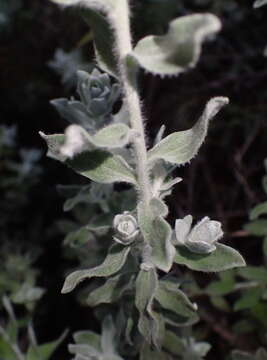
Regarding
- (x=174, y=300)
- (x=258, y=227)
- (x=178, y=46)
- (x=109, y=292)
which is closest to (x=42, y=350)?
(x=109, y=292)

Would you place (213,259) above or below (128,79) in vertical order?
below

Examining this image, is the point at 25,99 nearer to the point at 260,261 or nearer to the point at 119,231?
the point at 260,261

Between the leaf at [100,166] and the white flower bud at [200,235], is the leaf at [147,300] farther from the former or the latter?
the leaf at [100,166]

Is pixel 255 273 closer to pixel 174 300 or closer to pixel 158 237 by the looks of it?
pixel 174 300

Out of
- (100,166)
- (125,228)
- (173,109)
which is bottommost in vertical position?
(173,109)

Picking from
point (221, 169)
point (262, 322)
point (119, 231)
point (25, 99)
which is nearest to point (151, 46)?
point (119, 231)

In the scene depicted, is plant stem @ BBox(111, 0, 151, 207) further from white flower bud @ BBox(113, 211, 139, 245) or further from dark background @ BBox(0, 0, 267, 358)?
dark background @ BBox(0, 0, 267, 358)
